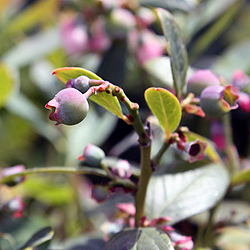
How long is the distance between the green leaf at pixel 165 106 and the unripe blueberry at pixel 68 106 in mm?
119

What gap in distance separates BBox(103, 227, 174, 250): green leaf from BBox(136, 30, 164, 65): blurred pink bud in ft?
2.04

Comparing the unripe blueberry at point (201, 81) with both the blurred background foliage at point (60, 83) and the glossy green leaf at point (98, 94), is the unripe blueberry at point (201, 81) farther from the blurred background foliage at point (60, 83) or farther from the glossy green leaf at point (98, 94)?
the blurred background foliage at point (60, 83)

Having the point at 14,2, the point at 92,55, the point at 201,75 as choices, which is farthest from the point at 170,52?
the point at 14,2

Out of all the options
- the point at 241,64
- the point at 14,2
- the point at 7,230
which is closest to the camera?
the point at 7,230

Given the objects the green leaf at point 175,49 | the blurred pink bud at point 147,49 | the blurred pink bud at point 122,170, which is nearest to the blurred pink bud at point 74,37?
the blurred pink bud at point 147,49

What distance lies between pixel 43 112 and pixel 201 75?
90 cm

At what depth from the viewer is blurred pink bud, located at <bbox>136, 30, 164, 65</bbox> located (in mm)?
983

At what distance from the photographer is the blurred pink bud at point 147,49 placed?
98cm

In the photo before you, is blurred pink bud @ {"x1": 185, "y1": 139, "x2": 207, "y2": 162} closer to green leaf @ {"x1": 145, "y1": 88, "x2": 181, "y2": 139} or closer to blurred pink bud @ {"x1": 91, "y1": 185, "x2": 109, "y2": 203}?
green leaf @ {"x1": 145, "y1": 88, "x2": 181, "y2": 139}

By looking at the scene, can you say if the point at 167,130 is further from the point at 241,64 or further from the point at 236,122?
the point at 236,122

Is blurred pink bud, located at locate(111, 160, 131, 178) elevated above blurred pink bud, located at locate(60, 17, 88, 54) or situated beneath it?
situated beneath

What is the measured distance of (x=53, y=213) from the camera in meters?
1.10

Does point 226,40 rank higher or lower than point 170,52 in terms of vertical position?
lower

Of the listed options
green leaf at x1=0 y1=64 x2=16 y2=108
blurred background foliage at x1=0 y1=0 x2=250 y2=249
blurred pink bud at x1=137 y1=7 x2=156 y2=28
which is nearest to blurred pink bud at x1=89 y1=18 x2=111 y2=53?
blurred background foliage at x1=0 y1=0 x2=250 y2=249
